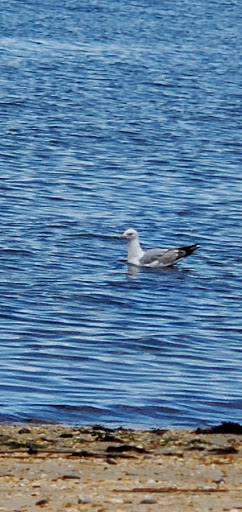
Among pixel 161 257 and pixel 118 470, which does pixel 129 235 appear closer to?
pixel 161 257

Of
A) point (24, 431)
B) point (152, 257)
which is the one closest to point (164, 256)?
point (152, 257)

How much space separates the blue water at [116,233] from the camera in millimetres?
9852

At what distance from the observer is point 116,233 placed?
16578 millimetres

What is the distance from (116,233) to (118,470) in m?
9.95

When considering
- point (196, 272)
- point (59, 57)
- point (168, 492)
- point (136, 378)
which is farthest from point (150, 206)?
point (59, 57)

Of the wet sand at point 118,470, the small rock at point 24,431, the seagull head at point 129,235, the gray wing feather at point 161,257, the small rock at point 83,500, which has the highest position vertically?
the seagull head at point 129,235

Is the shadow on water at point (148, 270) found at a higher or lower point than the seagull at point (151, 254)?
lower

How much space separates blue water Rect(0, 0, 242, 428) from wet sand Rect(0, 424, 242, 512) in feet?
3.40

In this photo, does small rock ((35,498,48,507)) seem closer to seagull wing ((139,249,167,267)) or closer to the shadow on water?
the shadow on water

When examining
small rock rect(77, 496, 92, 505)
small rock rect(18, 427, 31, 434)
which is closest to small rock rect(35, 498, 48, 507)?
small rock rect(77, 496, 92, 505)

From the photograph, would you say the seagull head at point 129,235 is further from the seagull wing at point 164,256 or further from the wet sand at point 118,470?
the wet sand at point 118,470

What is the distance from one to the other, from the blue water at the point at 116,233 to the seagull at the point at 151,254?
0.15 metres

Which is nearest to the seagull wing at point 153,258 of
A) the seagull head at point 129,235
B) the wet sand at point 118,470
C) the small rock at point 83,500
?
the seagull head at point 129,235

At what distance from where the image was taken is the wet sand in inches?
231
